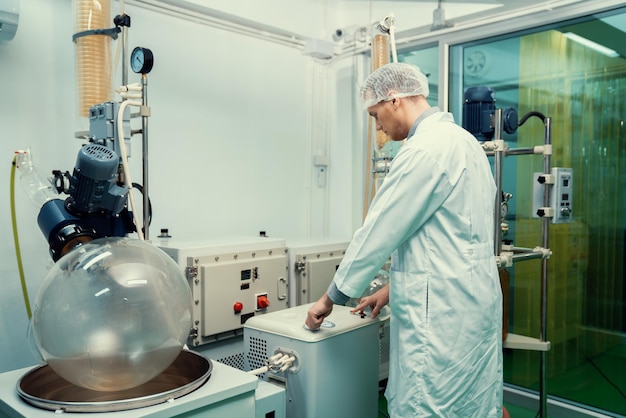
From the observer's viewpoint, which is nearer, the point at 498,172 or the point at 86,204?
the point at 86,204

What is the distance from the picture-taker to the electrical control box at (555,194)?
237 centimetres

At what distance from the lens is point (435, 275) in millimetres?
1604

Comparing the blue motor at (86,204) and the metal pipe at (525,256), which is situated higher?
the blue motor at (86,204)

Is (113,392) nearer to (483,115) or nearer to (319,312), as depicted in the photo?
(319,312)

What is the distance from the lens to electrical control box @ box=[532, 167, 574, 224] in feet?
7.76

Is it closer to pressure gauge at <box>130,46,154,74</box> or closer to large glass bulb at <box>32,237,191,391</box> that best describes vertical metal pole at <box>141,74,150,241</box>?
pressure gauge at <box>130,46,154,74</box>

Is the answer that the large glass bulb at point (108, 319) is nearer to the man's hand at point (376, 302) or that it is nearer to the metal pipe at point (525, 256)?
the man's hand at point (376, 302)

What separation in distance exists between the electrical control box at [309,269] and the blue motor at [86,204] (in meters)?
1.01

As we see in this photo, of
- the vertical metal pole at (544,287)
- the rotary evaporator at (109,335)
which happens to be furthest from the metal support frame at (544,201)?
the rotary evaporator at (109,335)

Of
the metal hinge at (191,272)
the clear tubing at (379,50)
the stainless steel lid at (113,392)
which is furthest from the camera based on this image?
the clear tubing at (379,50)

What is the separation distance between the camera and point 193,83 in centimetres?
296

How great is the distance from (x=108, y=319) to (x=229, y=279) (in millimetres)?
1041

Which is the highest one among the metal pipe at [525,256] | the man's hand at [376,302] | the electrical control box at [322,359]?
the metal pipe at [525,256]

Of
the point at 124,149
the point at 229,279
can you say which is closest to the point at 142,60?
the point at 124,149
